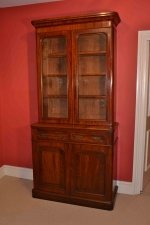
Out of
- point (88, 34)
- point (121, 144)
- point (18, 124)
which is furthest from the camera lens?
point (18, 124)

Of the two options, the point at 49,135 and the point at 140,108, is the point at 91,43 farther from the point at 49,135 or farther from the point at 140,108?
the point at 49,135

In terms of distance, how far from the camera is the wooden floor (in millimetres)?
2342

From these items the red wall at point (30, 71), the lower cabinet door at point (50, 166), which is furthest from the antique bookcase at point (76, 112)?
the red wall at point (30, 71)

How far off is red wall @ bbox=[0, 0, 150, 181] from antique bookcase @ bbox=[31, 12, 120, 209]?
30cm

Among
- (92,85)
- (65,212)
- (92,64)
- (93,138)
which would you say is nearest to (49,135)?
(93,138)

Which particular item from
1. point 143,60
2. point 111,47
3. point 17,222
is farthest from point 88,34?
point 17,222

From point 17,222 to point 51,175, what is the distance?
66cm

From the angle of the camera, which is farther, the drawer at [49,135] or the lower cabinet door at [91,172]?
the drawer at [49,135]

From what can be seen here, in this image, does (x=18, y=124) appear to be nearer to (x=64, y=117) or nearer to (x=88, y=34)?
(x=64, y=117)

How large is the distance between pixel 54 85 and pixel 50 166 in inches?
42.0

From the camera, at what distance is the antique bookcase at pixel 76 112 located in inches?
96.7

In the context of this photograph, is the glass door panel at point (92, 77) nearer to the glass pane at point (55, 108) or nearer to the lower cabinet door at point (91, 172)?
the glass pane at point (55, 108)

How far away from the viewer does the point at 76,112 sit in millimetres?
2592

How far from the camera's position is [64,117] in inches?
106
